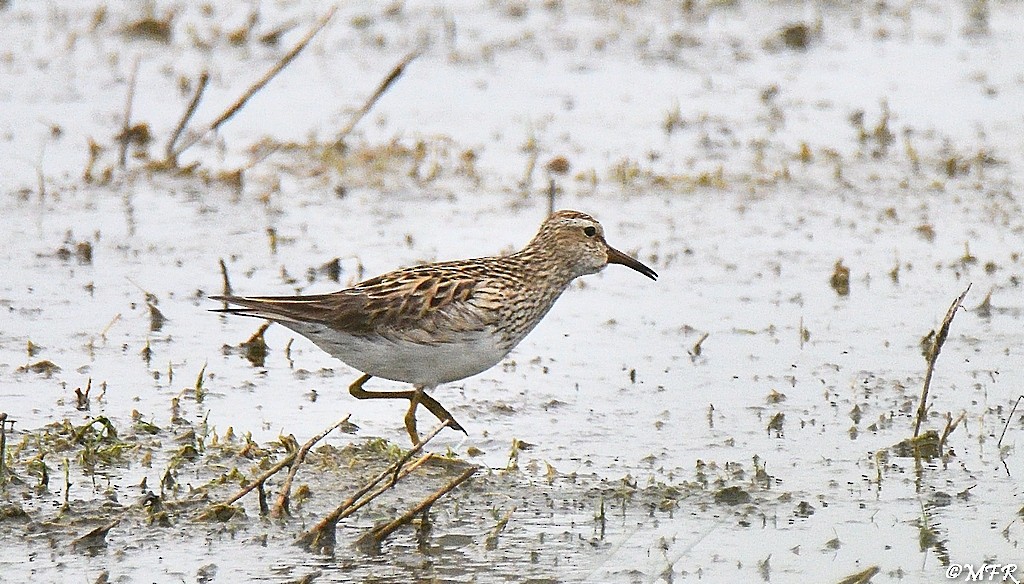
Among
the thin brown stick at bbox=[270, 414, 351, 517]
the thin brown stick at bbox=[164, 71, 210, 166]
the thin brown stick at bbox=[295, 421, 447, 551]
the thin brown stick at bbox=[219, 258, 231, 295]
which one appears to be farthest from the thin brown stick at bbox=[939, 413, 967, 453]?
the thin brown stick at bbox=[164, 71, 210, 166]

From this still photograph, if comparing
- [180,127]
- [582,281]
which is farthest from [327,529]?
[180,127]

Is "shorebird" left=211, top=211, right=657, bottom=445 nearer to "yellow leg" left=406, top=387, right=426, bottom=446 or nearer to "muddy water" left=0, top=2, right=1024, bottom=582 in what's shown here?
"yellow leg" left=406, top=387, right=426, bottom=446

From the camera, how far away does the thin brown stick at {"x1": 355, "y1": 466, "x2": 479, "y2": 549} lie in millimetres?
6387

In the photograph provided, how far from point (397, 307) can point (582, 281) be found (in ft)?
10.2

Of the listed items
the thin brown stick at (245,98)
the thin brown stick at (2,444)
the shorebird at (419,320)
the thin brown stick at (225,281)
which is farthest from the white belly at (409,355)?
the thin brown stick at (245,98)

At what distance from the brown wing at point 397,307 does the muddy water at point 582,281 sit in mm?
582

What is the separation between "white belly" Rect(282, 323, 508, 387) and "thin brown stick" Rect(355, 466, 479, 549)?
1242 mm

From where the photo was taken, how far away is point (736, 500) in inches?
283

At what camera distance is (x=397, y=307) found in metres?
7.66

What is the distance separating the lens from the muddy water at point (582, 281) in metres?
6.80

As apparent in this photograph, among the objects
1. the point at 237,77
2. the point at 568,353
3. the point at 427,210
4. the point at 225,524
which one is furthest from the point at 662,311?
the point at 237,77

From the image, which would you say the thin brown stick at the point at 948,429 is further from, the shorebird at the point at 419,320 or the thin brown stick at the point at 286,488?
the thin brown stick at the point at 286,488

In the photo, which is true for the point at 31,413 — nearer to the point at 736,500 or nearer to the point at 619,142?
the point at 736,500

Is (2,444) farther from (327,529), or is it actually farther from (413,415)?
(413,415)
